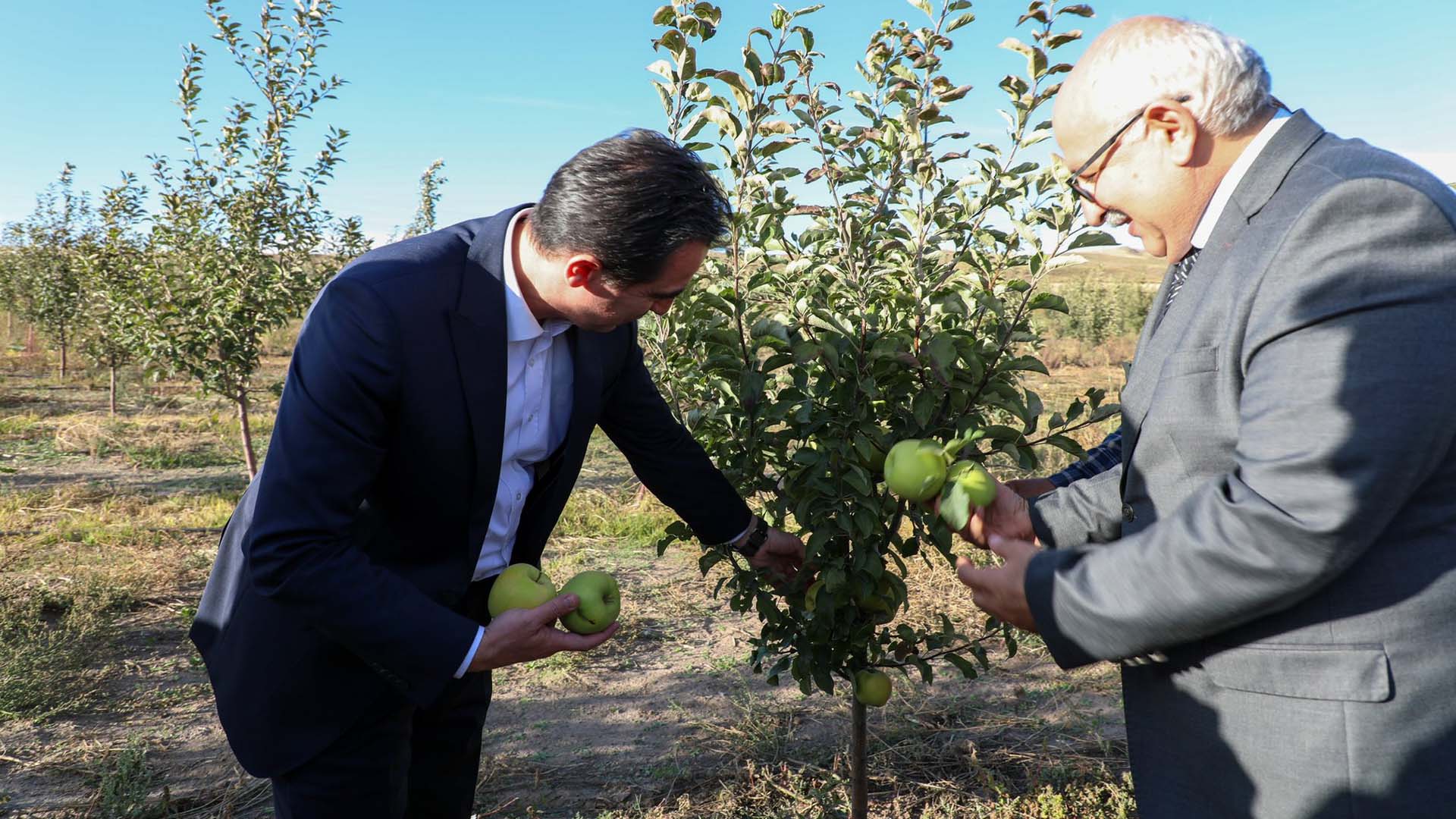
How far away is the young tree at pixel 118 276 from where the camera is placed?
6631 mm

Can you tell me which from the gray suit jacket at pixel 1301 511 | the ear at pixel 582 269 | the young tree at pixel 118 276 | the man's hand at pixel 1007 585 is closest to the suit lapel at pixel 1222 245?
the gray suit jacket at pixel 1301 511

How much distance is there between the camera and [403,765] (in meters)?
2.01

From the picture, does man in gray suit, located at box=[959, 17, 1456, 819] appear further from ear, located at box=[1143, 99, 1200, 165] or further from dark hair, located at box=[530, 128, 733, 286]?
dark hair, located at box=[530, 128, 733, 286]

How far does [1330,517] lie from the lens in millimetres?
1085

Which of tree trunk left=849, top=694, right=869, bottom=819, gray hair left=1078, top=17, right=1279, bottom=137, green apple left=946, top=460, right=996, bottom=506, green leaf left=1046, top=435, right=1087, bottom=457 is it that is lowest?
tree trunk left=849, top=694, right=869, bottom=819

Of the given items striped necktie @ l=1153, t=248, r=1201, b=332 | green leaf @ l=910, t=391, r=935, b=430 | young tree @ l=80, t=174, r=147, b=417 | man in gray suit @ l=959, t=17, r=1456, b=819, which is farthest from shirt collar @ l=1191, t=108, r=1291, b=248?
young tree @ l=80, t=174, r=147, b=417

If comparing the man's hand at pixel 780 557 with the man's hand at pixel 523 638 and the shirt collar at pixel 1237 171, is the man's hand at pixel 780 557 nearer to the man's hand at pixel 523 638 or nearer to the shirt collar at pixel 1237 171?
the man's hand at pixel 523 638

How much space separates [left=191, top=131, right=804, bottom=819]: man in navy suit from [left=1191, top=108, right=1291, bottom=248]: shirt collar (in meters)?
0.91

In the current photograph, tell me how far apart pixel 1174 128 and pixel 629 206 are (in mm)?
951

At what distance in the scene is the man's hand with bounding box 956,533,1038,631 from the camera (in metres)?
1.45

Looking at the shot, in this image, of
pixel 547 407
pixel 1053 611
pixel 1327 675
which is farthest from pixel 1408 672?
pixel 547 407

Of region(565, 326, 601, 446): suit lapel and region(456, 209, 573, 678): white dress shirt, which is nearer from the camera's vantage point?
region(456, 209, 573, 678): white dress shirt

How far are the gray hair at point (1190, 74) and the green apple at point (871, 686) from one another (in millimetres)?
1655

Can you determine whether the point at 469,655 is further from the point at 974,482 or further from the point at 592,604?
the point at 974,482
